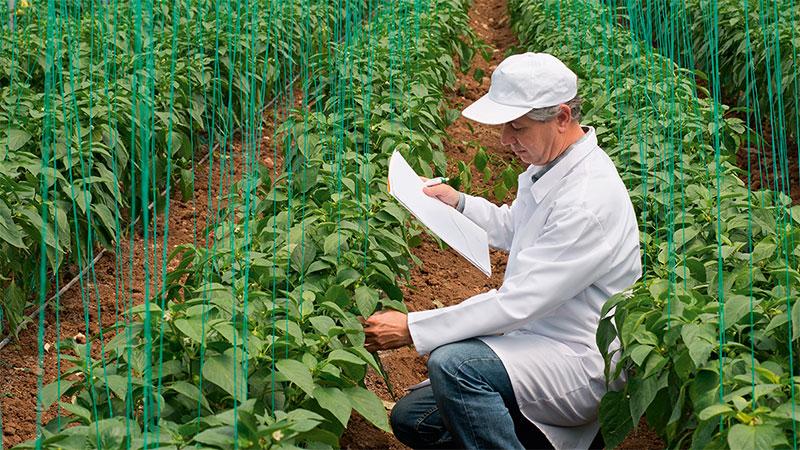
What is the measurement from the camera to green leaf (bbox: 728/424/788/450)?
2.09m

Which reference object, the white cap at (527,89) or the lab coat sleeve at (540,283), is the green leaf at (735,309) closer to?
the lab coat sleeve at (540,283)

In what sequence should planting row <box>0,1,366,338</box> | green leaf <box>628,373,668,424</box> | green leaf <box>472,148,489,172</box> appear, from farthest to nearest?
green leaf <box>472,148,489,172</box> → planting row <box>0,1,366,338</box> → green leaf <box>628,373,668,424</box>

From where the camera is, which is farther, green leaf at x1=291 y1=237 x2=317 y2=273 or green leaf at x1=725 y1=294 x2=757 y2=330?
green leaf at x1=291 y1=237 x2=317 y2=273

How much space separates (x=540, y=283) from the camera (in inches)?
106

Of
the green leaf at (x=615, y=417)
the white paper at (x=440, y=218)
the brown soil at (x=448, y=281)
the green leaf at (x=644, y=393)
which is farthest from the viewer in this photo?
the brown soil at (x=448, y=281)

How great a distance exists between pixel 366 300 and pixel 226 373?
0.67 metres

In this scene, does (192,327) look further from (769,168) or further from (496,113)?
(769,168)

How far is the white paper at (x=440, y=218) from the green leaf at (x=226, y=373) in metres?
0.68

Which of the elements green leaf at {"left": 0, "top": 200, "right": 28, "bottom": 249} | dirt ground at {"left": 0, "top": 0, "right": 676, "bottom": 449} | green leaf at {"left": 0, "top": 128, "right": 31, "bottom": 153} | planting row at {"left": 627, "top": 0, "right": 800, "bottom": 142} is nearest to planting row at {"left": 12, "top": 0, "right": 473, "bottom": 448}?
dirt ground at {"left": 0, "top": 0, "right": 676, "bottom": 449}

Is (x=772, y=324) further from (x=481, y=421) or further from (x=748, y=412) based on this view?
(x=481, y=421)

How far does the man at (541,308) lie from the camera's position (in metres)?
2.70

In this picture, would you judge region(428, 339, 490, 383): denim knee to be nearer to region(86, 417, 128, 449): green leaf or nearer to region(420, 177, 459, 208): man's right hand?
region(420, 177, 459, 208): man's right hand

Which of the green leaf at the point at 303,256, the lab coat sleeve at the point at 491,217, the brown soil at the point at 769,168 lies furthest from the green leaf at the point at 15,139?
the brown soil at the point at 769,168

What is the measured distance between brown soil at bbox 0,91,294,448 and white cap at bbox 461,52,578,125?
92 cm
